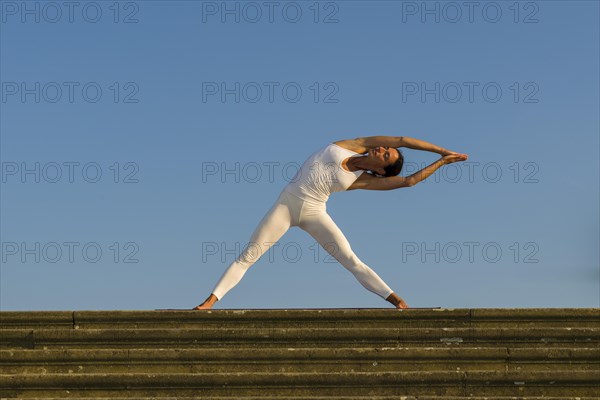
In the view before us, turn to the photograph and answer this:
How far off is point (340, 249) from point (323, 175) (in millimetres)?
804

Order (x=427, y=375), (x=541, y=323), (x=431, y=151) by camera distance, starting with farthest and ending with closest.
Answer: (x=431, y=151)
(x=541, y=323)
(x=427, y=375)

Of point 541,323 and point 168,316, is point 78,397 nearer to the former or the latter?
point 168,316

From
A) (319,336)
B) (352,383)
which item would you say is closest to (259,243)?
(319,336)

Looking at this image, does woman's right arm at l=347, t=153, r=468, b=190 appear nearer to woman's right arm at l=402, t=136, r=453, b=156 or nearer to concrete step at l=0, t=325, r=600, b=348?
woman's right arm at l=402, t=136, r=453, b=156

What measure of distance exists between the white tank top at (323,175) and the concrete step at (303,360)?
2.04m

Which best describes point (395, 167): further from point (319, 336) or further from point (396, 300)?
point (319, 336)

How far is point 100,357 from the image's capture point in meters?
7.55

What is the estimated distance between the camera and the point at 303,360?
7.47 meters

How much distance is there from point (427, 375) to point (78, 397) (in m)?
2.71

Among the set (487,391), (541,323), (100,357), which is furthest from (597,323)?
(100,357)

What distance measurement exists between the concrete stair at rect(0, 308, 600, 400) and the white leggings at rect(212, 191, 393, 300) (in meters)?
1.10

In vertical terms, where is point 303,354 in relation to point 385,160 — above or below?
below

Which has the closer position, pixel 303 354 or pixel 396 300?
pixel 303 354

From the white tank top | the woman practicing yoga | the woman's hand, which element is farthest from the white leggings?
the woman's hand
